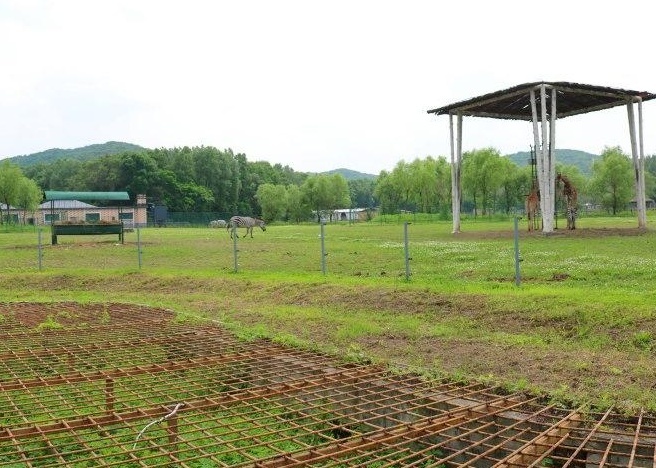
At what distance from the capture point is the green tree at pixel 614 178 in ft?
→ 219

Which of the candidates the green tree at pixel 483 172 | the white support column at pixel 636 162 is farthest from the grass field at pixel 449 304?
the green tree at pixel 483 172

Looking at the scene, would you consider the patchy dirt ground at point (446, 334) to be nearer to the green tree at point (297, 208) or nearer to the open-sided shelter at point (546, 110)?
the open-sided shelter at point (546, 110)

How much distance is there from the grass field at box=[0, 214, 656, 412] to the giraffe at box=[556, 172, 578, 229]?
31.1 feet

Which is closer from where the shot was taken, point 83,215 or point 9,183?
point 9,183

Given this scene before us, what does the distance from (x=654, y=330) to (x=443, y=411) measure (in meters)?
3.37

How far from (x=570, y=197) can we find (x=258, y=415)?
25334mm

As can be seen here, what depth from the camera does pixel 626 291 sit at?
31.0ft

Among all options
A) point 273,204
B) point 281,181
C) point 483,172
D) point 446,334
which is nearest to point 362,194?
point 281,181

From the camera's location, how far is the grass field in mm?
6277

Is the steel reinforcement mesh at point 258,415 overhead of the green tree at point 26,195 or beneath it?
beneath

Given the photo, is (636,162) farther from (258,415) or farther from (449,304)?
(258,415)

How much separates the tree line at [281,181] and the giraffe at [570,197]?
28308mm

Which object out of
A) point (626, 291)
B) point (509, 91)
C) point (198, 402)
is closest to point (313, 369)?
point (198, 402)

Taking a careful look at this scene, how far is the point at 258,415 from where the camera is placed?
5.49 metres
